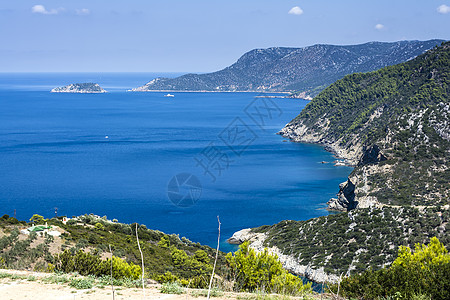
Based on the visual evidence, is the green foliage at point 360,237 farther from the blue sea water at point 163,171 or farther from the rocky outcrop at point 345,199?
the rocky outcrop at point 345,199

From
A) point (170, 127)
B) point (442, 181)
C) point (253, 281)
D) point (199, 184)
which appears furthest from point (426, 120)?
point (170, 127)

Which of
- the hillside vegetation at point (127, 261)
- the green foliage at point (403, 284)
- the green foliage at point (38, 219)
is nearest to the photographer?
the green foliage at point (403, 284)

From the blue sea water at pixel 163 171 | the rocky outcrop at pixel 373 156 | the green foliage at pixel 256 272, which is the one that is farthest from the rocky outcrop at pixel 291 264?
the rocky outcrop at pixel 373 156

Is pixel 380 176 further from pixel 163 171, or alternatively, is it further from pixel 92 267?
pixel 92 267

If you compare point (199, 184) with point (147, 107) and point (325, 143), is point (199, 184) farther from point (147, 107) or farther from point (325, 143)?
point (147, 107)

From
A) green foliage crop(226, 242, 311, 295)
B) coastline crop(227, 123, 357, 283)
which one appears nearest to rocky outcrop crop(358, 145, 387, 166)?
coastline crop(227, 123, 357, 283)

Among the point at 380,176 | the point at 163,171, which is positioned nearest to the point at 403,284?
the point at 380,176

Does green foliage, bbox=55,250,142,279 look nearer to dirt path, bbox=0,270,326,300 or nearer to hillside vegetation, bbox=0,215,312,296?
hillside vegetation, bbox=0,215,312,296
